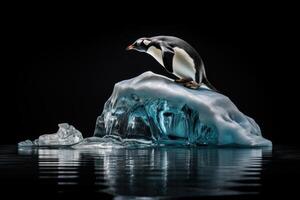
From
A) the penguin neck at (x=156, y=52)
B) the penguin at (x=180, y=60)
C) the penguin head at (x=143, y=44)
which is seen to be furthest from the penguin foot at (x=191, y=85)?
the penguin head at (x=143, y=44)

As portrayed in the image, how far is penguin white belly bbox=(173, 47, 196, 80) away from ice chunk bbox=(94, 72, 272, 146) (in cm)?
26

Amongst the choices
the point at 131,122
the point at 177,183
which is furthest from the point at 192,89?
the point at 177,183

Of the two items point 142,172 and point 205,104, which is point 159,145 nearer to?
point 205,104

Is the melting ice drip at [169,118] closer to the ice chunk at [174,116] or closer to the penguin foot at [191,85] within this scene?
the ice chunk at [174,116]

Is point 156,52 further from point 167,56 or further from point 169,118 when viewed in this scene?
point 169,118

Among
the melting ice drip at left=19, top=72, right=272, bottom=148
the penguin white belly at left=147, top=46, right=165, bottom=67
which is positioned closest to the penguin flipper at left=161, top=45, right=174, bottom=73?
the penguin white belly at left=147, top=46, right=165, bottom=67

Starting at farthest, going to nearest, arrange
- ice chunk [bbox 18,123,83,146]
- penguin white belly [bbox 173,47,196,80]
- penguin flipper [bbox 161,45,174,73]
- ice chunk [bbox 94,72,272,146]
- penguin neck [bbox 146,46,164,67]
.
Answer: ice chunk [bbox 18,123,83,146], penguin neck [bbox 146,46,164,67], penguin white belly [bbox 173,47,196,80], penguin flipper [bbox 161,45,174,73], ice chunk [bbox 94,72,272,146]

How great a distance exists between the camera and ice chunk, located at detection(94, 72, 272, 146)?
999 centimetres

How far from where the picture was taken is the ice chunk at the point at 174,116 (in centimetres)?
999

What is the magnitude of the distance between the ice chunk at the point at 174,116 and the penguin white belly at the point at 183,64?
264 mm

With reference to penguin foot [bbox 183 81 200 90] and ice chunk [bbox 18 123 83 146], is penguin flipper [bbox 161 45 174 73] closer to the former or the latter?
penguin foot [bbox 183 81 200 90]

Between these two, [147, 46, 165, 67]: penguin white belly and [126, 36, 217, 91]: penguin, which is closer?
[126, 36, 217, 91]: penguin

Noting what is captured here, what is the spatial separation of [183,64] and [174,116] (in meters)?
1.03

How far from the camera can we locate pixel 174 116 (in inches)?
406
